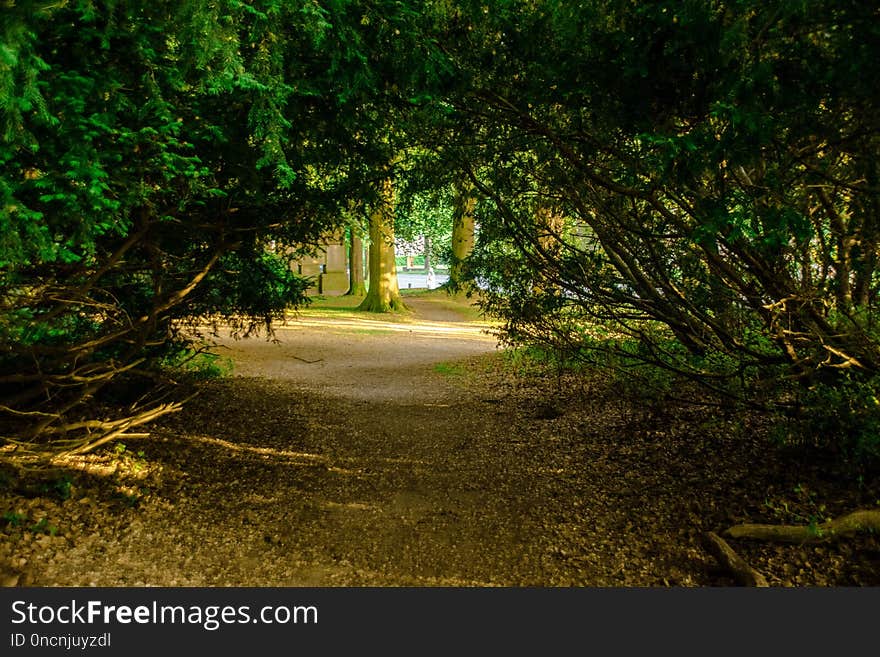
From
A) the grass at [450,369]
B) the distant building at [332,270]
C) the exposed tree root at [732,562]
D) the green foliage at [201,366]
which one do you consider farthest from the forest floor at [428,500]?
the distant building at [332,270]

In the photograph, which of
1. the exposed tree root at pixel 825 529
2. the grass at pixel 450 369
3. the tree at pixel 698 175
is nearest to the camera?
the tree at pixel 698 175

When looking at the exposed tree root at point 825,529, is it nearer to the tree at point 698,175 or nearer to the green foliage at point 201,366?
the tree at point 698,175

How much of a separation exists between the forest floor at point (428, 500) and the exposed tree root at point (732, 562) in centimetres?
8

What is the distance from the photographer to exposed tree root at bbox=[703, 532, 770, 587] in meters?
3.82

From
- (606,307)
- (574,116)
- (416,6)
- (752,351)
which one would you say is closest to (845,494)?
(752,351)

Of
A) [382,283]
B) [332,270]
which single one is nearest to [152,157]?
[382,283]

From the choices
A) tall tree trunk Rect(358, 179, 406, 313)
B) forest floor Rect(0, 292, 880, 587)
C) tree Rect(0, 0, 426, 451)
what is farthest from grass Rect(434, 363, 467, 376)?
tall tree trunk Rect(358, 179, 406, 313)

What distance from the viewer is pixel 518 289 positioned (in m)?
7.58

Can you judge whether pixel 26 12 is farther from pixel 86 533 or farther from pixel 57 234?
pixel 86 533

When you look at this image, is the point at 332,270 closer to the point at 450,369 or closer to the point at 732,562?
the point at 450,369

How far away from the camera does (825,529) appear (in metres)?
4.09

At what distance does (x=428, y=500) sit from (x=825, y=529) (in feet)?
10.8

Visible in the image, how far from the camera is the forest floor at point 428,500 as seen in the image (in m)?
4.18

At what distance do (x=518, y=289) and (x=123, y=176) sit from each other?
5.12m
